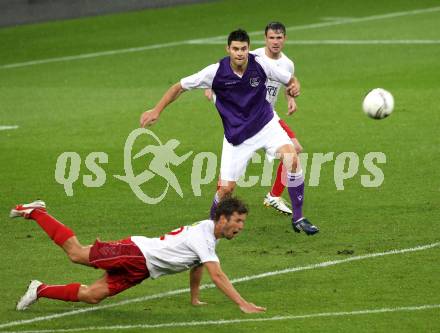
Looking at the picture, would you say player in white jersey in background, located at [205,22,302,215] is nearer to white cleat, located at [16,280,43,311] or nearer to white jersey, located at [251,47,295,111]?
white jersey, located at [251,47,295,111]

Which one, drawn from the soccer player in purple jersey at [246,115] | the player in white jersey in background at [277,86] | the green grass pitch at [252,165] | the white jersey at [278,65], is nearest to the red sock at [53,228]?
the green grass pitch at [252,165]

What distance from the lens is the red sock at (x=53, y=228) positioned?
13.1 metres

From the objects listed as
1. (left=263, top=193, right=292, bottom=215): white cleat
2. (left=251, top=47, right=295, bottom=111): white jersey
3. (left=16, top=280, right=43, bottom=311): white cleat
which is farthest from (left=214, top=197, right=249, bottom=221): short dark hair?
(left=251, top=47, right=295, bottom=111): white jersey

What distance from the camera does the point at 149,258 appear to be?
499 inches

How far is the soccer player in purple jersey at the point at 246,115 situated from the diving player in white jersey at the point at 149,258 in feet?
9.57

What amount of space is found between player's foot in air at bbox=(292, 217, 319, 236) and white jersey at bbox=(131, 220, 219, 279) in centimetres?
342

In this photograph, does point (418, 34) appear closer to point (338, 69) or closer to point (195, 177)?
point (338, 69)

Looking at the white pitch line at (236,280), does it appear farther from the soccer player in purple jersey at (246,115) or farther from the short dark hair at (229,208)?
the short dark hair at (229,208)

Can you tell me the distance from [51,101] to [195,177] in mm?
6898

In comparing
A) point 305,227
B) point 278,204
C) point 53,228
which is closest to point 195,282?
point 53,228

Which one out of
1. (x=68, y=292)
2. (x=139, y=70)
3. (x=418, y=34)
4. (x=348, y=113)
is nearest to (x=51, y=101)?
(x=139, y=70)

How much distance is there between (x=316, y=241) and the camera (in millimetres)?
15656

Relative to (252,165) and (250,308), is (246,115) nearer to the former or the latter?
(250,308)

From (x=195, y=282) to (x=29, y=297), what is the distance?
1.65m
